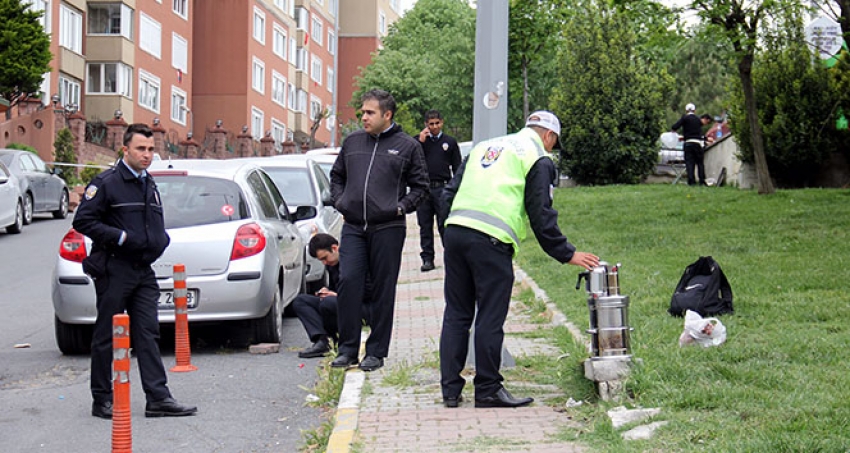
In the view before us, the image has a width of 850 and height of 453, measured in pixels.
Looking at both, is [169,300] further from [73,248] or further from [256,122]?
[256,122]

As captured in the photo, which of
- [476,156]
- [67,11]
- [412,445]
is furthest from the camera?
[67,11]

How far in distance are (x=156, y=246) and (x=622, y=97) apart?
71.7ft

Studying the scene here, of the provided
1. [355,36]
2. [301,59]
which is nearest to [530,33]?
[301,59]

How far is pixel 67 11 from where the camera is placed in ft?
138

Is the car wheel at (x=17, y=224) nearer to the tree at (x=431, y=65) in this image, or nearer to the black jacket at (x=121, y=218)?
the black jacket at (x=121, y=218)

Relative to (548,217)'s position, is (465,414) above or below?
below

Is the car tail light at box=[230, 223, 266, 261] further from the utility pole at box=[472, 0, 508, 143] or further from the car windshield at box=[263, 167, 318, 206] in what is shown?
the car windshield at box=[263, 167, 318, 206]

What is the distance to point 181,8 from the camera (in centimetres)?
5181

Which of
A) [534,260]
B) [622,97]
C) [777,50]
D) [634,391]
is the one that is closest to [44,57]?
[622,97]

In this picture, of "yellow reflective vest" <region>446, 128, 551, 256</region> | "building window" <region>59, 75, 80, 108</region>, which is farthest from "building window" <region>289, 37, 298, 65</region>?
"yellow reflective vest" <region>446, 128, 551, 256</region>

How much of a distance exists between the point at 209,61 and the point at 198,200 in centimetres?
4680

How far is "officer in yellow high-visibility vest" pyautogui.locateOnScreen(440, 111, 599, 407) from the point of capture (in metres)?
7.27

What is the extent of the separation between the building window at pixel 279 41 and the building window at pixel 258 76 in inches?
103

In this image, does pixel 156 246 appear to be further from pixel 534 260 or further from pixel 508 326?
pixel 534 260
